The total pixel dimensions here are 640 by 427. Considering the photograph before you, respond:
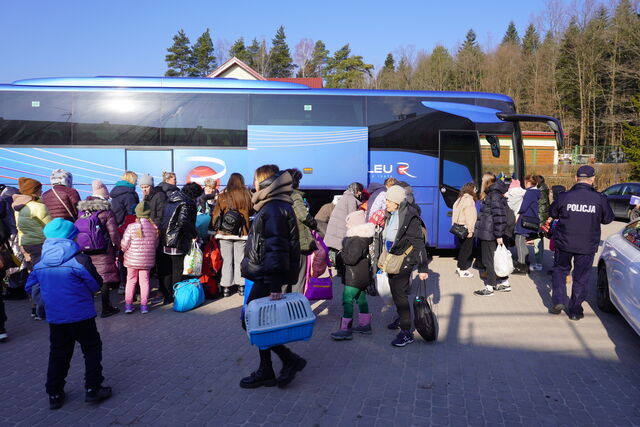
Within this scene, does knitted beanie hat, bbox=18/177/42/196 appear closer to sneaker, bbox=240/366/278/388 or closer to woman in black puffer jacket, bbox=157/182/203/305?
woman in black puffer jacket, bbox=157/182/203/305

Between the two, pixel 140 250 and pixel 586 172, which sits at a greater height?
pixel 586 172

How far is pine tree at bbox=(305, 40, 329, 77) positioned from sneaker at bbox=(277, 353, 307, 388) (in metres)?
68.5

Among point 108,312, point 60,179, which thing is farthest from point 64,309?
point 60,179

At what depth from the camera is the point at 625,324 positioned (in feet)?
20.0

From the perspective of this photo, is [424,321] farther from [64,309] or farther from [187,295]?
[64,309]

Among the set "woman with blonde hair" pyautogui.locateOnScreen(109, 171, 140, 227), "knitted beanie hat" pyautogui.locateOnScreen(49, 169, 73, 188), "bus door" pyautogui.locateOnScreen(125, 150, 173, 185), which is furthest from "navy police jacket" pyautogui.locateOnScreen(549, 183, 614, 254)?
"bus door" pyautogui.locateOnScreen(125, 150, 173, 185)

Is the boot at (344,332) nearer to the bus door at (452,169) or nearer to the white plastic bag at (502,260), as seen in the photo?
the white plastic bag at (502,260)

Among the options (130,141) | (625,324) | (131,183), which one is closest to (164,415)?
(131,183)

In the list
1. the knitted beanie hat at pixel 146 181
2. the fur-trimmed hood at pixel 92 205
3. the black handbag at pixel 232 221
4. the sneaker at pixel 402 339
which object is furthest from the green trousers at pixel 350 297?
the knitted beanie hat at pixel 146 181

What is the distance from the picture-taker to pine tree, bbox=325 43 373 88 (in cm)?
6560

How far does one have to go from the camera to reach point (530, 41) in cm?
5825

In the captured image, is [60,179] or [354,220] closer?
[354,220]

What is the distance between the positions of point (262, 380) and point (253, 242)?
50.6 inches

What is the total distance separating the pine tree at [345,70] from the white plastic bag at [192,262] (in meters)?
60.4
